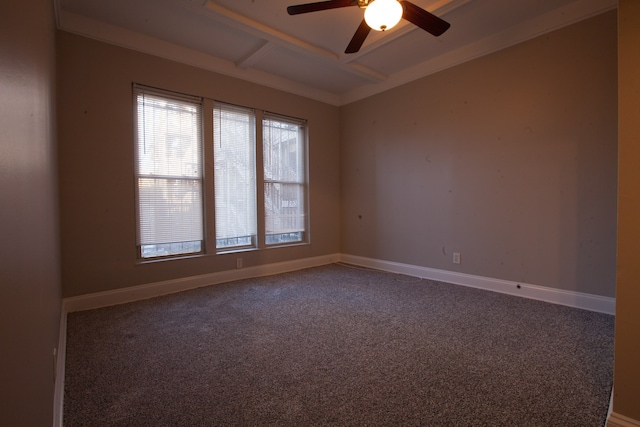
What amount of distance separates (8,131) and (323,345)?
1942 mm

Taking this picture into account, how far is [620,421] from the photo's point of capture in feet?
3.97

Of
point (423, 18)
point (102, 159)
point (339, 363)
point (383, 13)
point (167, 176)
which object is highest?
point (423, 18)

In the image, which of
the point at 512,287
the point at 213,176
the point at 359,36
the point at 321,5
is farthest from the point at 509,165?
the point at 213,176

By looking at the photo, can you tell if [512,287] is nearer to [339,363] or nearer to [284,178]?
[339,363]

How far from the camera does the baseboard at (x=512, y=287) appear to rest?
2.63 m

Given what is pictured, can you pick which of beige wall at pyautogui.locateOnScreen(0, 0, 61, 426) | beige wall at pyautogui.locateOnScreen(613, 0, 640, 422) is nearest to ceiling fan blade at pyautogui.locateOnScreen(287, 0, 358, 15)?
beige wall at pyautogui.locateOnScreen(613, 0, 640, 422)

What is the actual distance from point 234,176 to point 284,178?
0.79 m

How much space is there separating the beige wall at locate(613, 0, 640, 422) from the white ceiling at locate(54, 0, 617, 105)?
1.83 m

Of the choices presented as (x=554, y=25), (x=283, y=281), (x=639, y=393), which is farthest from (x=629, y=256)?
(x=283, y=281)

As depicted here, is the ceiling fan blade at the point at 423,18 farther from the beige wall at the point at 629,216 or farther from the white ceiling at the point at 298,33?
the beige wall at the point at 629,216

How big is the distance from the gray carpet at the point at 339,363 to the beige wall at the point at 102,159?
468 mm

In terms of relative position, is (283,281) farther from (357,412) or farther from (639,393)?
(639,393)

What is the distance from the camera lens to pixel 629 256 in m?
1.19

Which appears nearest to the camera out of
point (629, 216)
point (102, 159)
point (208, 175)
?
point (629, 216)
